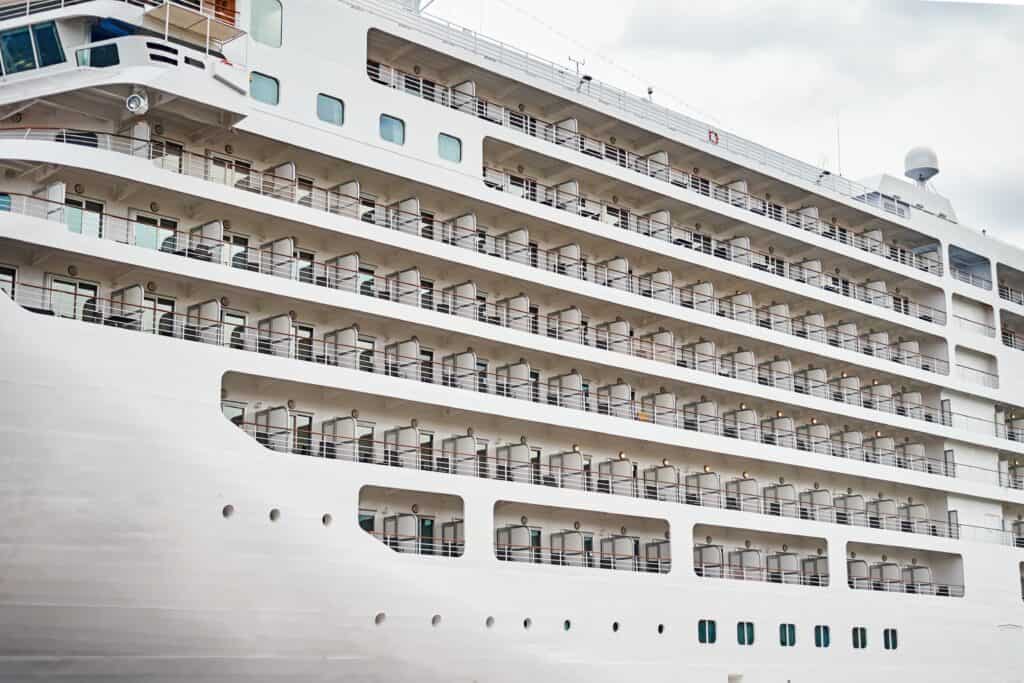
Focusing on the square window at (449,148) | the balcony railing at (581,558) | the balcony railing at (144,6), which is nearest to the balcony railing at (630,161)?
the square window at (449,148)

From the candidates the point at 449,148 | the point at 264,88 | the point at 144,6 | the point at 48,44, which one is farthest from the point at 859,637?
the point at 48,44

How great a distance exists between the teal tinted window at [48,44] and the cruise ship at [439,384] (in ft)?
0.15

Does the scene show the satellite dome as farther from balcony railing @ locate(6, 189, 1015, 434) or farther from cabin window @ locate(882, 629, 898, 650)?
cabin window @ locate(882, 629, 898, 650)

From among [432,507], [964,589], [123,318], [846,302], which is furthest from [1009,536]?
[123,318]

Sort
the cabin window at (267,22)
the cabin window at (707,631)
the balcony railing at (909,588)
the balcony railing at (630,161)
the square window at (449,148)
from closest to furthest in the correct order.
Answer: the cabin window at (267,22) → the square window at (449,148) → the cabin window at (707,631) → the balcony railing at (630,161) → the balcony railing at (909,588)

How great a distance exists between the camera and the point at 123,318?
20359 mm

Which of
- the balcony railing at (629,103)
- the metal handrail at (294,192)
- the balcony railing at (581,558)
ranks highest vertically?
the balcony railing at (629,103)

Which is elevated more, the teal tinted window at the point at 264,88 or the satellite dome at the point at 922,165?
the satellite dome at the point at 922,165

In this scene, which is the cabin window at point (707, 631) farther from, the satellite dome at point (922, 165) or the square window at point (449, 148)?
the satellite dome at point (922, 165)

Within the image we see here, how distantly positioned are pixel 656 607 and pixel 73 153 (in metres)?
13.7

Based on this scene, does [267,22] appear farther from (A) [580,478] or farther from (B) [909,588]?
(B) [909,588]

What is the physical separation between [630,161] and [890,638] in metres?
12.9

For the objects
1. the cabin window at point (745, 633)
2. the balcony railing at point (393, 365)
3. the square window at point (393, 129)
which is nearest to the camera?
the balcony railing at point (393, 365)

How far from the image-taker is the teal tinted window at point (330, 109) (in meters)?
23.6
